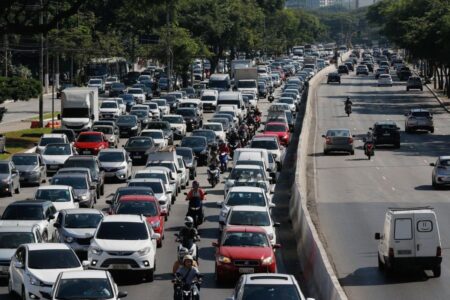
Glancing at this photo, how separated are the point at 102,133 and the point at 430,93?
75.4m

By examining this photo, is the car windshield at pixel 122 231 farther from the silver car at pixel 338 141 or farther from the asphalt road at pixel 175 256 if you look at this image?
the silver car at pixel 338 141

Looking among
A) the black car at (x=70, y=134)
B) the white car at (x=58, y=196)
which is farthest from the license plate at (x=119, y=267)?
the black car at (x=70, y=134)

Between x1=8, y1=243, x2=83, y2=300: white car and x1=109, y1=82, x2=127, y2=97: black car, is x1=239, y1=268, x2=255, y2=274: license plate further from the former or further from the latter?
x1=109, y1=82, x2=127, y2=97: black car

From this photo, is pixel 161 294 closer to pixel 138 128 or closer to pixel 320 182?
pixel 320 182

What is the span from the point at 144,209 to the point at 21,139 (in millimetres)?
38329

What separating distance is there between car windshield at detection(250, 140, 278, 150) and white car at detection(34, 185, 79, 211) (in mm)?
20682

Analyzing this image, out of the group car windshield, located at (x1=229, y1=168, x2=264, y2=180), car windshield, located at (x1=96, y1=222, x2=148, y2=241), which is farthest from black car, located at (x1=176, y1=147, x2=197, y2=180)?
car windshield, located at (x1=96, y1=222, x2=148, y2=241)

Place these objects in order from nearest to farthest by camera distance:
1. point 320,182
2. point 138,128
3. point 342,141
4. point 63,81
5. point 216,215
→ point 216,215, point 320,182, point 342,141, point 138,128, point 63,81

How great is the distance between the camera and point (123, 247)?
30.0m

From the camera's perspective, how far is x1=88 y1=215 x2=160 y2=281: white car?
29.8 m

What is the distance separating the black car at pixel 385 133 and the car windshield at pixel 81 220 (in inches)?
1642

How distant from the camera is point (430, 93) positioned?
5305 inches

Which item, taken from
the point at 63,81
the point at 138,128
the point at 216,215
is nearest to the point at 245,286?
the point at 216,215

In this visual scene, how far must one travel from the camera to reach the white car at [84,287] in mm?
23109
